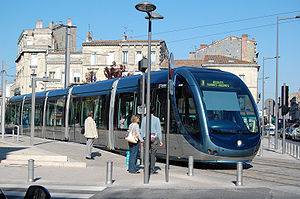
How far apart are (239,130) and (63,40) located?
205 feet

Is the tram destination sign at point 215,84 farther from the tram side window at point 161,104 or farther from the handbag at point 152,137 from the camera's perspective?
the handbag at point 152,137

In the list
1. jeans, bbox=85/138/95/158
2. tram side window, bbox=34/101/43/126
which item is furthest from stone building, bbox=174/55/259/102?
jeans, bbox=85/138/95/158

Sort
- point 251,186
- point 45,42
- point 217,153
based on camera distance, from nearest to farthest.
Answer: point 251,186
point 217,153
point 45,42

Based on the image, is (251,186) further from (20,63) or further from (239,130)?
(20,63)

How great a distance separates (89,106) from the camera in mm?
18656

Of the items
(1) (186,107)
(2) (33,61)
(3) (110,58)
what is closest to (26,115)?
(1) (186,107)

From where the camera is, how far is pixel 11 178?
10.1 metres

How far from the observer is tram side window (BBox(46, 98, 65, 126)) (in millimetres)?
21531

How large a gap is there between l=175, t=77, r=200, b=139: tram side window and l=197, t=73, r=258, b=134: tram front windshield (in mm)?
387

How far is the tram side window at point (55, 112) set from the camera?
70.6ft

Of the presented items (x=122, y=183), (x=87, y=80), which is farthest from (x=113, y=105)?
(x=87, y=80)

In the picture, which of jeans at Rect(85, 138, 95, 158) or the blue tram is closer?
the blue tram

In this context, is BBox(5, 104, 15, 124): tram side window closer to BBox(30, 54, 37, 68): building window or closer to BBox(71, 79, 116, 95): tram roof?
BBox(71, 79, 116, 95): tram roof

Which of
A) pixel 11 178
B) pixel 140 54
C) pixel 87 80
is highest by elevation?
pixel 140 54
